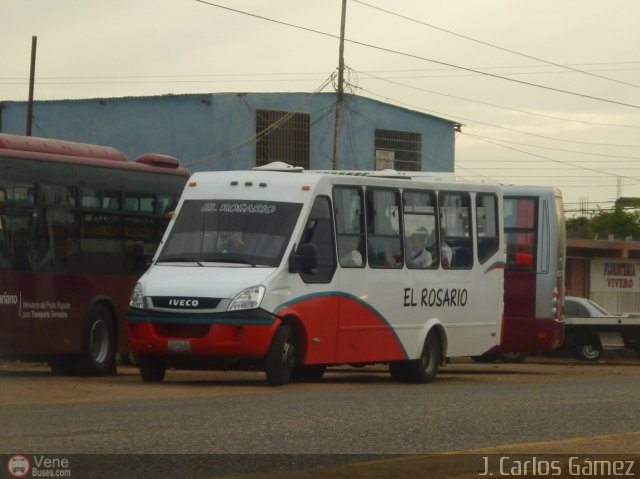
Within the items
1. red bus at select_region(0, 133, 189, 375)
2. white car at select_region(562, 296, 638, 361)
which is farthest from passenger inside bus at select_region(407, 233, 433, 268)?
white car at select_region(562, 296, 638, 361)

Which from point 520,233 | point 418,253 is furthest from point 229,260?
point 520,233

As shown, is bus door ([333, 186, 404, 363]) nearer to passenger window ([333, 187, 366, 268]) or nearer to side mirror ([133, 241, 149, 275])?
passenger window ([333, 187, 366, 268])

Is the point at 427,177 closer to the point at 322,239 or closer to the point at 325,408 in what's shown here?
the point at 322,239

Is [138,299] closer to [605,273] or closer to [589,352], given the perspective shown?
[589,352]

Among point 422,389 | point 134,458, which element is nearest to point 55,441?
point 134,458

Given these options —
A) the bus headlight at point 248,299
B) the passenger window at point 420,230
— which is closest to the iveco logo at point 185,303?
the bus headlight at point 248,299

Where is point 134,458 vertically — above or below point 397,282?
below

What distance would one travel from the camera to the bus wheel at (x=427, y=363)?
20.1 m

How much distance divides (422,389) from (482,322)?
12.5 feet

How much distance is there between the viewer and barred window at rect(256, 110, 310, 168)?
167ft

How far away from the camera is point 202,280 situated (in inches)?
681

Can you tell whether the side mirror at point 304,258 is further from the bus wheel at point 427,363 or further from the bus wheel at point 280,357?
the bus wheel at point 427,363

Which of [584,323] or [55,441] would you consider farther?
[584,323]

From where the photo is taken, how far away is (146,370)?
716 inches
